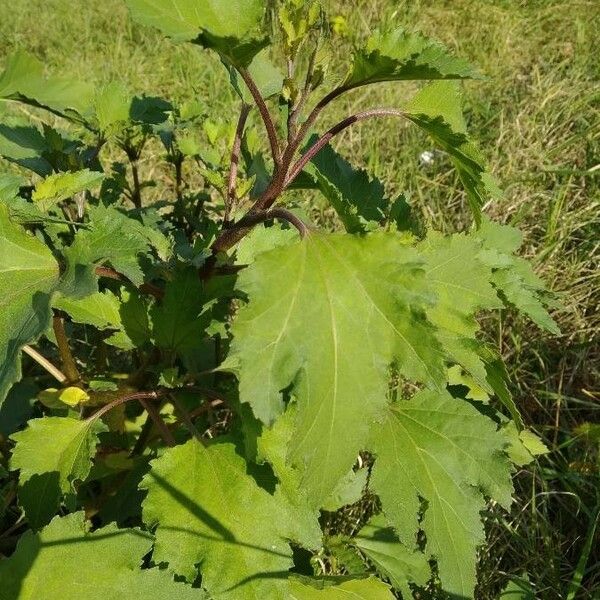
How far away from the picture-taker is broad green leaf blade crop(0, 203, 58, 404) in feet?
2.72

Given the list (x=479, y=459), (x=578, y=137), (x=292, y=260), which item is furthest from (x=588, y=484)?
(x=578, y=137)

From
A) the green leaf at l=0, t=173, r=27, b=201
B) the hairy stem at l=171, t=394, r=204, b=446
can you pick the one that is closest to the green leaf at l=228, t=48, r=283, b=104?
the green leaf at l=0, t=173, r=27, b=201

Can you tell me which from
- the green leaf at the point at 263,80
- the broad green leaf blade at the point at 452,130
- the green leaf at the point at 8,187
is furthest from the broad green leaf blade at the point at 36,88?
the broad green leaf blade at the point at 452,130

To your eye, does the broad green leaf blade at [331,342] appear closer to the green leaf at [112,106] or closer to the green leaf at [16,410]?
the green leaf at [112,106]

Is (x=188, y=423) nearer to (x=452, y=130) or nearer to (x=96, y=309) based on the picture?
(x=96, y=309)

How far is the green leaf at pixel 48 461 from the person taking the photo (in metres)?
1.08

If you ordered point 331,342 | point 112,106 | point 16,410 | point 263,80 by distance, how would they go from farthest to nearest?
point 16,410 → point 112,106 → point 263,80 → point 331,342

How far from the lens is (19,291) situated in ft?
3.05

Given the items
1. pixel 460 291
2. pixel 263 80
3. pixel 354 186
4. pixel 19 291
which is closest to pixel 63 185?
pixel 19 291

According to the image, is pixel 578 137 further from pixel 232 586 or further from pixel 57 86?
pixel 232 586

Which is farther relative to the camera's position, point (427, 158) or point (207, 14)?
point (427, 158)

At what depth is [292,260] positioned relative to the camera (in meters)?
0.87

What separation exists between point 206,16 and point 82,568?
80 cm

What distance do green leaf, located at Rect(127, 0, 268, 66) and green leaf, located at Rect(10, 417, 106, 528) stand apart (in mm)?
626
